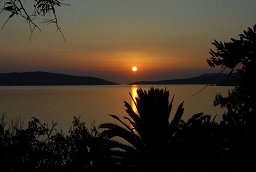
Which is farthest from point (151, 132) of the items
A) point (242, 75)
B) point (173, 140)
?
point (242, 75)

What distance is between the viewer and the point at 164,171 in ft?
39.9

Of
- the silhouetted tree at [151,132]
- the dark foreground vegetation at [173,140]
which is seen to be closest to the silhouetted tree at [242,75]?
the dark foreground vegetation at [173,140]

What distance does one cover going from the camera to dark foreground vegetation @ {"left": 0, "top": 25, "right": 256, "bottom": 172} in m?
7.07

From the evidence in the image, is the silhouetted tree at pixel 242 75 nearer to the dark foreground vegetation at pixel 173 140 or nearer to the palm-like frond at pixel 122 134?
the dark foreground vegetation at pixel 173 140

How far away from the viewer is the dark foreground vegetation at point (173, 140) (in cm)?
707

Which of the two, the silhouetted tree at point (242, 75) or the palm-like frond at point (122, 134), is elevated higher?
the silhouetted tree at point (242, 75)

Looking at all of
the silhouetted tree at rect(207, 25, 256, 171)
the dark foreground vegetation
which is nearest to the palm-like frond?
the dark foreground vegetation

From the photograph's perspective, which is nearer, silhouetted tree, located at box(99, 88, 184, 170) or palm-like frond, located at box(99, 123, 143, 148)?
silhouetted tree, located at box(99, 88, 184, 170)

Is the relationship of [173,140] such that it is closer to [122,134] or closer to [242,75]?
[122,134]

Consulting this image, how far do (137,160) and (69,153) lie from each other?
9785 millimetres

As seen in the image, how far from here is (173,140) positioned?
42.0 feet

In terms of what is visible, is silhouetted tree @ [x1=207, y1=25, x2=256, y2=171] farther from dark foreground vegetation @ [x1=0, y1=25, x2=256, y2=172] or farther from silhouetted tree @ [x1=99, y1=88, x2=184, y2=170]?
silhouetted tree @ [x1=99, y1=88, x2=184, y2=170]

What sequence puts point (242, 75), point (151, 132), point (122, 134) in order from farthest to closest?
point (122, 134) → point (151, 132) → point (242, 75)

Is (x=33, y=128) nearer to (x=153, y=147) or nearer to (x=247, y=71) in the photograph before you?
(x=153, y=147)
